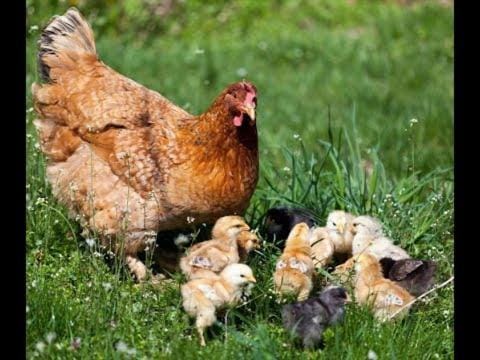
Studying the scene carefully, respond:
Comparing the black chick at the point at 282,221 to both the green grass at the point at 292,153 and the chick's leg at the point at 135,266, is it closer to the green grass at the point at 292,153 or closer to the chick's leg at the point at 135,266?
the green grass at the point at 292,153

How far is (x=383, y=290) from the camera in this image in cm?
513

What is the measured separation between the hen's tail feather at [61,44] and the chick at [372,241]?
1.93m

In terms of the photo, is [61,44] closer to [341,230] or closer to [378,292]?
[341,230]

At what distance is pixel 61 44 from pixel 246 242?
1783 millimetres

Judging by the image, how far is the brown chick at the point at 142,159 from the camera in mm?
5566

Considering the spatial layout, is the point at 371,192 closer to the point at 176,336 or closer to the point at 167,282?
the point at 167,282

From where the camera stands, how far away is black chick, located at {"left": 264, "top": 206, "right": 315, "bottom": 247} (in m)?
5.91

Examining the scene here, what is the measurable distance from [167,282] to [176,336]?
2.70 ft

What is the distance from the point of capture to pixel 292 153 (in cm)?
664

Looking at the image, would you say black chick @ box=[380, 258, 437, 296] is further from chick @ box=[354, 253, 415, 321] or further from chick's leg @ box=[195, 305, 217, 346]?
chick's leg @ box=[195, 305, 217, 346]

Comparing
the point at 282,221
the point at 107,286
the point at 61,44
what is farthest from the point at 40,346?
the point at 61,44

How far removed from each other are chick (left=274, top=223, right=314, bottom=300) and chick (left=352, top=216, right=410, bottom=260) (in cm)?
40

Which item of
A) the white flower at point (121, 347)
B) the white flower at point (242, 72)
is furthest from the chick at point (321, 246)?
the white flower at point (242, 72)

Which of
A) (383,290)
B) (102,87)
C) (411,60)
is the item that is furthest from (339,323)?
(411,60)
